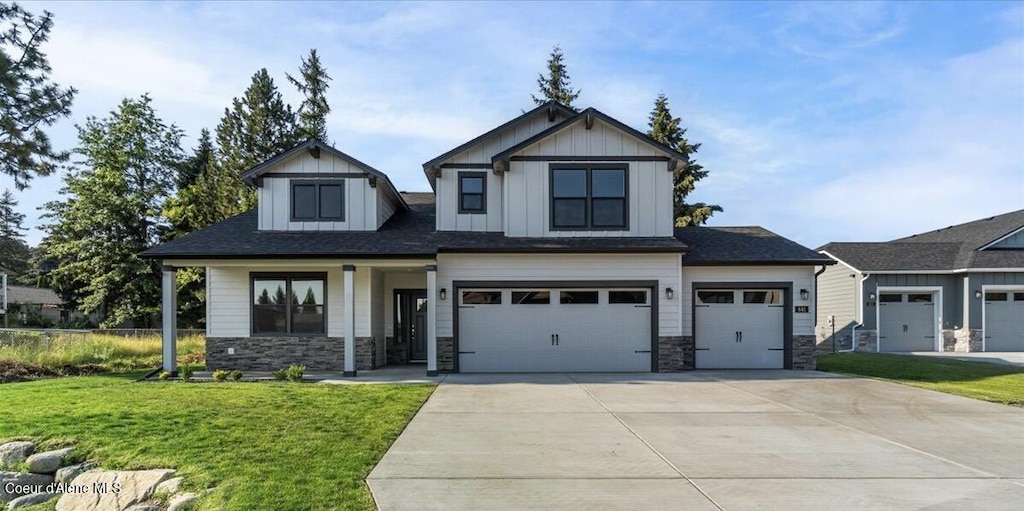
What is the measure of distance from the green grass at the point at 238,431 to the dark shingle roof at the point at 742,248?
8.31 m

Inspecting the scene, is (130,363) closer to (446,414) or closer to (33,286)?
(446,414)

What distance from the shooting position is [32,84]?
53.4 ft

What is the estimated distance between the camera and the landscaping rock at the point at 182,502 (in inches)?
218

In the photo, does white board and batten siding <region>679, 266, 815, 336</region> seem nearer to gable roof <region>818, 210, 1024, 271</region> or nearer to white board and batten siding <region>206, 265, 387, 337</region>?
white board and batten siding <region>206, 265, 387, 337</region>

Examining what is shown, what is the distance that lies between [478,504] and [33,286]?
63.4m

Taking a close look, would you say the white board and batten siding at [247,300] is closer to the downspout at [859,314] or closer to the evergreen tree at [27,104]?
the evergreen tree at [27,104]

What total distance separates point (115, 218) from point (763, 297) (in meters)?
31.5

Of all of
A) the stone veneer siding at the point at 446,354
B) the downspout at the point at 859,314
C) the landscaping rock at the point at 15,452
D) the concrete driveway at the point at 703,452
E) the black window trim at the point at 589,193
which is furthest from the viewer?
the downspout at the point at 859,314

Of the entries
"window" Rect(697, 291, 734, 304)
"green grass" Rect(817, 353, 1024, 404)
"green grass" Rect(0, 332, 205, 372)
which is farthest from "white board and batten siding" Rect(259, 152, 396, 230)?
"green grass" Rect(817, 353, 1024, 404)

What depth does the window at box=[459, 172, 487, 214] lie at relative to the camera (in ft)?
53.8

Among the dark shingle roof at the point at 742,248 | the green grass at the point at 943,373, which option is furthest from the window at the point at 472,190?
the green grass at the point at 943,373

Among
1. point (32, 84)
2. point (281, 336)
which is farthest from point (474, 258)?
point (32, 84)

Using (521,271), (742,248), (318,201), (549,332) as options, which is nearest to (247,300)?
(318,201)

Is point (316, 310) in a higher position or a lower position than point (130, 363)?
higher
